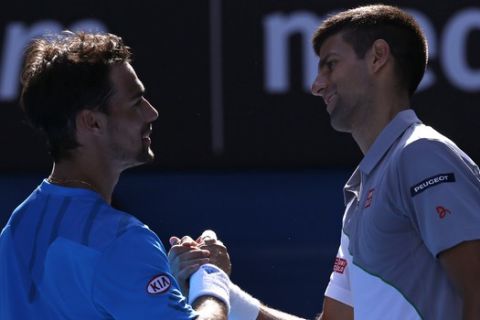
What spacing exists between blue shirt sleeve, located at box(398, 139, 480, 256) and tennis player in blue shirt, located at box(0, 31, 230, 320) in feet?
1.60

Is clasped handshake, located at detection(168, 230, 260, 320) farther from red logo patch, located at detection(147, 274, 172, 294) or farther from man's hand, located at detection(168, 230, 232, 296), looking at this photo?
red logo patch, located at detection(147, 274, 172, 294)

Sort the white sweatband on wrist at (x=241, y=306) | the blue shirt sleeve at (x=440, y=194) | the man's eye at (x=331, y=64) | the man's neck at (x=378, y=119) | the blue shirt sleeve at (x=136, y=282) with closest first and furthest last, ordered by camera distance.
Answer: the blue shirt sleeve at (x=136, y=282), the blue shirt sleeve at (x=440, y=194), the man's neck at (x=378, y=119), the man's eye at (x=331, y=64), the white sweatband on wrist at (x=241, y=306)

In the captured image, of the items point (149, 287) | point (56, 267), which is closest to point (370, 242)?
point (149, 287)

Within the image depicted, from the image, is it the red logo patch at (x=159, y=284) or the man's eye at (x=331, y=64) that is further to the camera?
the man's eye at (x=331, y=64)

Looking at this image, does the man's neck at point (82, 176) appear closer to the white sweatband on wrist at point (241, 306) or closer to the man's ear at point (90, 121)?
the man's ear at point (90, 121)

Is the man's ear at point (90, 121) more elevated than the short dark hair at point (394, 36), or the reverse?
the short dark hair at point (394, 36)

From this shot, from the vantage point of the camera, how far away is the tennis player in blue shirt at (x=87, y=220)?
241 cm

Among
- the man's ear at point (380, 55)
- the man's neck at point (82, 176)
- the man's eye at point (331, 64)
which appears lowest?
the man's neck at point (82, 176)

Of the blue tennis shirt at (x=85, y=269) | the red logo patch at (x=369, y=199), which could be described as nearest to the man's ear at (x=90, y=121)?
the blue tennis shirt at (x=85, y=269)

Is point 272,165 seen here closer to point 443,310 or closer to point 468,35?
point 468,35

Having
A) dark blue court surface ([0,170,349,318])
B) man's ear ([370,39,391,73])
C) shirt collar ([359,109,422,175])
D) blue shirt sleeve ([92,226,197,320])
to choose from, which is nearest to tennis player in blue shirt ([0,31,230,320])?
blue shirt sleeve ([92,226,197,320])

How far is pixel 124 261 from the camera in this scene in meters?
2.41

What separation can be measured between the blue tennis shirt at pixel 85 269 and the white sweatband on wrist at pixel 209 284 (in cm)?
16

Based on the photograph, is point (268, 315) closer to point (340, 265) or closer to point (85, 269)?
point (340, 265)
